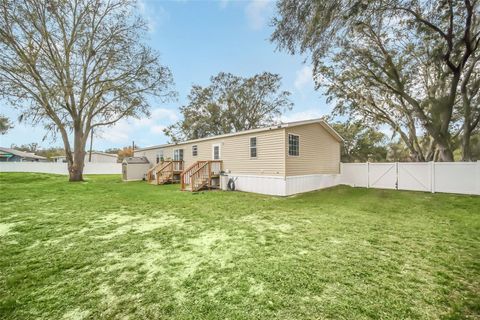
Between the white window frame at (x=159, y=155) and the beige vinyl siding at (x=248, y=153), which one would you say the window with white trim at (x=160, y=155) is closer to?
the white window frame at (x=159, y=155)

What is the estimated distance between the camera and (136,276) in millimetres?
2889

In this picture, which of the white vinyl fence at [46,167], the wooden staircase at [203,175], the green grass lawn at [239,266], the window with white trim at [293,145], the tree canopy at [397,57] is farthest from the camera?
the white vinyl fence at [46,167]

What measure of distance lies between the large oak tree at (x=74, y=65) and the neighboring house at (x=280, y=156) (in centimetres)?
743

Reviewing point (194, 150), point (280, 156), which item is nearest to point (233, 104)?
point (194, 150)

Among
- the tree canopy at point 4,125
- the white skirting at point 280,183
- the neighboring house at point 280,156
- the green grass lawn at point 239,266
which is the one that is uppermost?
the tree canopy at point 4,125

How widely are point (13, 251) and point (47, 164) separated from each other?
89.7 feet

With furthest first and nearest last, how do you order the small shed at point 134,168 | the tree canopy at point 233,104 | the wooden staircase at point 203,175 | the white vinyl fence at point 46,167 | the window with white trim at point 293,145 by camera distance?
1. the tree canopy at point 233,104
2. the white vinyl fence at point 46,167
3. the small shed at point 134,168
4. the wooden staircase at point 203,175
5. the window with white trim at point 293,145

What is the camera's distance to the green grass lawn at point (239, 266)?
227 cm

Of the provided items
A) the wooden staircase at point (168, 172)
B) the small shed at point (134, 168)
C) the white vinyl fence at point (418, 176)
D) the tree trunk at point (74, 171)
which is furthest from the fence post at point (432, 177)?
the tree trunk at point (74, 171)

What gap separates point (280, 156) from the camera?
31.1 ft

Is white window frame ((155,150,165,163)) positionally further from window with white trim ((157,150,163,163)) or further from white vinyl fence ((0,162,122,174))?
white vinyl fence ((0,162,122,174))

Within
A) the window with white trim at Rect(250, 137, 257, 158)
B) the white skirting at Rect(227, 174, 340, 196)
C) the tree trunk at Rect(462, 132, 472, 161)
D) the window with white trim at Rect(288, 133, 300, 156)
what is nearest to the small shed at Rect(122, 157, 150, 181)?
the white skirting at Rect(227, 174, 340, 196)

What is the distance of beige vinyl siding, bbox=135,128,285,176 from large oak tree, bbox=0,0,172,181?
23.6 ft

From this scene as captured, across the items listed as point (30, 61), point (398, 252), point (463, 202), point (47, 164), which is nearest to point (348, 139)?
point (463, 202)
